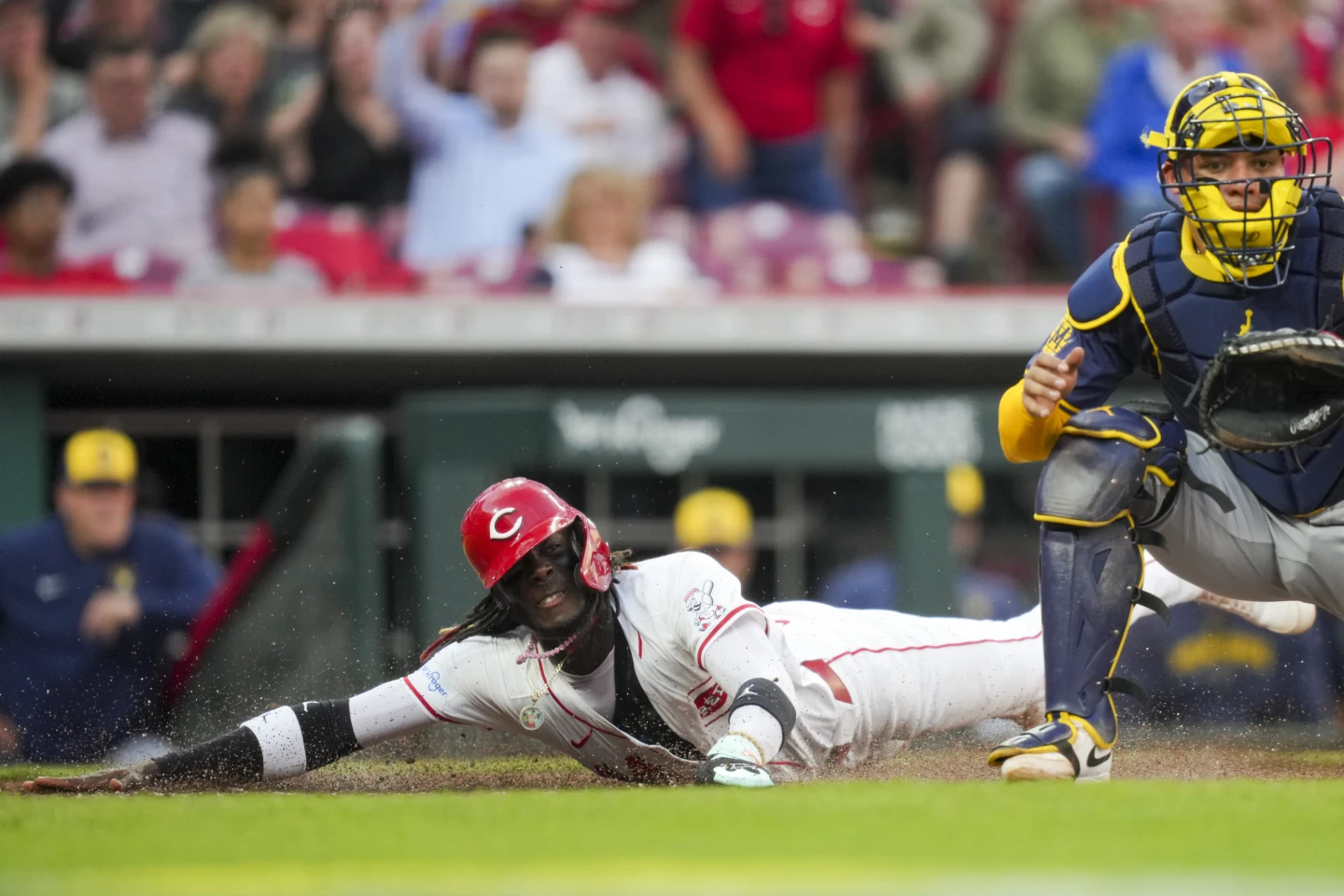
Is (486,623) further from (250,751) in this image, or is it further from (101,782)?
(101,782)

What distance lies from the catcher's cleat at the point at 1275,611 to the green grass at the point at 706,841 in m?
1.41

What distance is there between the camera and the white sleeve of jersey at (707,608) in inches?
192

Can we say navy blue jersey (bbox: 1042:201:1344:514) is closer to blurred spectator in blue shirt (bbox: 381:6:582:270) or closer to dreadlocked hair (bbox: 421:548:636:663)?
dreadlocked hair (bbox: 421:548:636:663)

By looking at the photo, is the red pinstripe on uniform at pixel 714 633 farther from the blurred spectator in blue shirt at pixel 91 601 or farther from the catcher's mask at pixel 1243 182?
the blurred spectator in blue shirt at pixel 91 601

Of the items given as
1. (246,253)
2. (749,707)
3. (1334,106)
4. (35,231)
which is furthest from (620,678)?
(1334,106)

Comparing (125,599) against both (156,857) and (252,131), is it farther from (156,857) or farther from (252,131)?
(156,857)

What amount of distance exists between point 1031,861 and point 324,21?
8.50 meters

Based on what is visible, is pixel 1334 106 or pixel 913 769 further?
pixel 1334 106

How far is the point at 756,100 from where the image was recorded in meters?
10.8

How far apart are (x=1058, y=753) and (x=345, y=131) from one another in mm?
7067

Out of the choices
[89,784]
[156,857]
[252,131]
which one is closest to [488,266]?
[252,131]

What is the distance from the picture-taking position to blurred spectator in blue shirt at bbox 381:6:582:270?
10.4 meters

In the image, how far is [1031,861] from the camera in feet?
9.96

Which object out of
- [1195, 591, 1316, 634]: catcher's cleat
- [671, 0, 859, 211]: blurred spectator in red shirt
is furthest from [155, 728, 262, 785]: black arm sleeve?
[671, 0, 859, 211]: blurred spectator in red shirt
